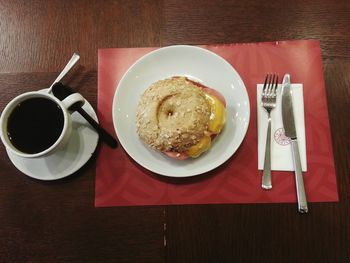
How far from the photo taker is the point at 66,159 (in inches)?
31.2

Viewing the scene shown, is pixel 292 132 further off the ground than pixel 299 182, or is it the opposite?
pixel 292 132

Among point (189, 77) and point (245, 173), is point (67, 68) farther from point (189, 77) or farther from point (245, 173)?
point (245, 173)

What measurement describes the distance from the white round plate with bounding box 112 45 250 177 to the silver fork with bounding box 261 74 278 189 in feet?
0.20

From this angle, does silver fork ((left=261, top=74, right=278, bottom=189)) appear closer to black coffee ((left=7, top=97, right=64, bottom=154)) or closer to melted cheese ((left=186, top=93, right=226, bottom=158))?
melted cheese ((left=186, top=93, right=226, bottom=158))

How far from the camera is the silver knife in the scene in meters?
0.76

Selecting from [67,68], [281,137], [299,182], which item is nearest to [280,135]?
[281,137]

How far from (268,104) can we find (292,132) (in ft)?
0.29

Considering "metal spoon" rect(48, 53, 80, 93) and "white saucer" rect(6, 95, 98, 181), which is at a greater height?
"metal spoon" rect(48, 53, 80, 93)

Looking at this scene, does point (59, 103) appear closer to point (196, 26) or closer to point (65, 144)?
point (65, 144)

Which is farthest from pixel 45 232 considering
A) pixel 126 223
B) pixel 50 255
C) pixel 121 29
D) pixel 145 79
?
pixel 121 29

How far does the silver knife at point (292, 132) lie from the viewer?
2.51 ft

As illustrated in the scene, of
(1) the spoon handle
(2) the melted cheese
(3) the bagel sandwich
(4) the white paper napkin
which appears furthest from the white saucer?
(4) the white paper napkin

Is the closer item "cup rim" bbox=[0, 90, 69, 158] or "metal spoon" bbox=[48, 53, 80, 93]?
"cup rim" bbox=[0, 90, 69, 158]

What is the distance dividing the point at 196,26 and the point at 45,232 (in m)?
0.65
